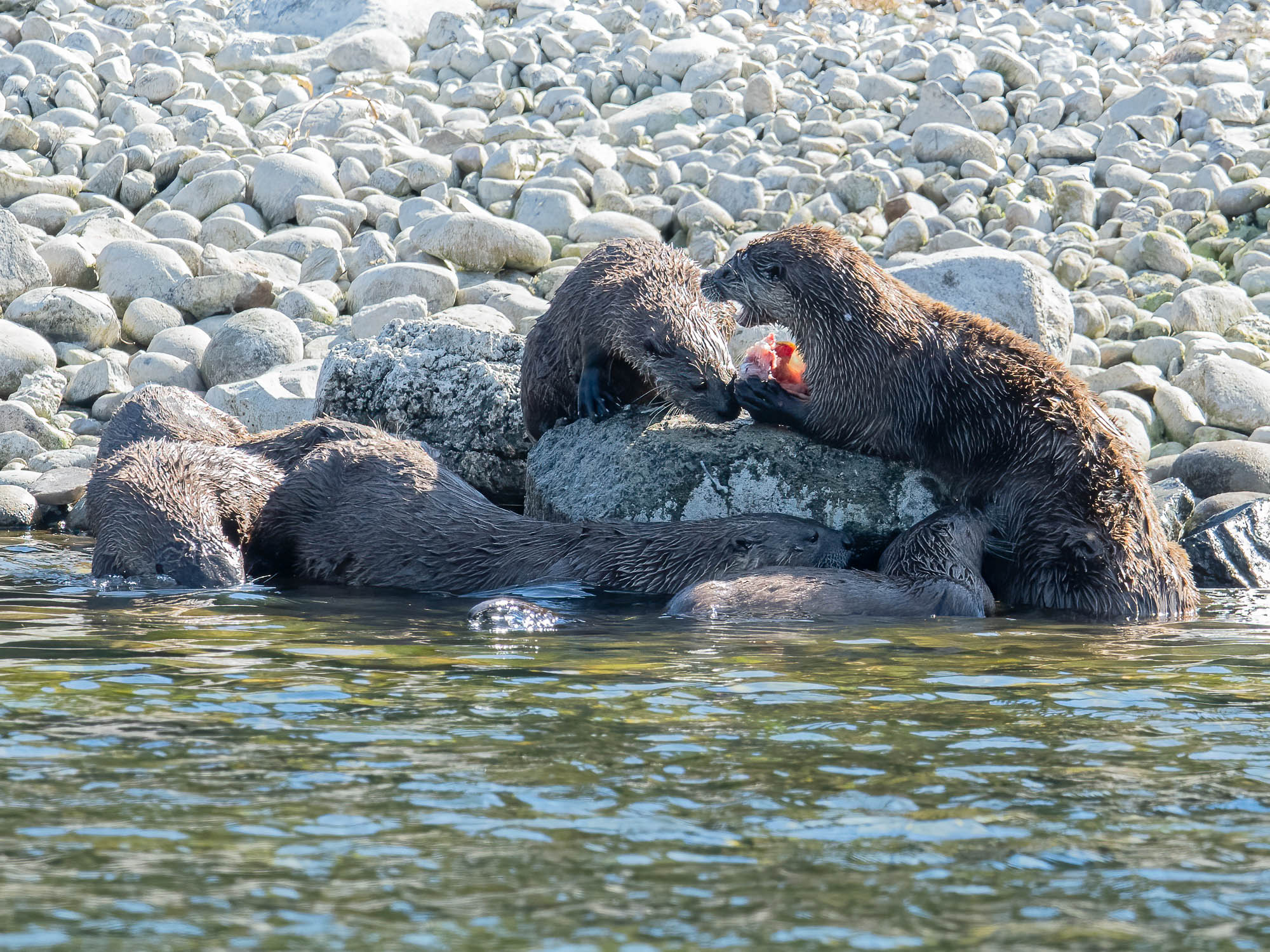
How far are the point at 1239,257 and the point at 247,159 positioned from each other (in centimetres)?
865

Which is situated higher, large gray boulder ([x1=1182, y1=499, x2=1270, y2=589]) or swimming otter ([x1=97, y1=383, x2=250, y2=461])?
swimming otter ([x1=97, y1=383, x2=250, y2=461])

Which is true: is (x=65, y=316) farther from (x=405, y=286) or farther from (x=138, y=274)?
(x=405, y=286)

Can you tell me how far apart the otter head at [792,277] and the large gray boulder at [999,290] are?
1788 millimetres

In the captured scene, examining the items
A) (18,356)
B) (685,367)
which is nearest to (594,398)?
(685,367)

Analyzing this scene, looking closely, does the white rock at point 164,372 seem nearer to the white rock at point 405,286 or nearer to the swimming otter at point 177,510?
the white rock at point 405,286

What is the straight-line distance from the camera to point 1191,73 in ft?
51.4

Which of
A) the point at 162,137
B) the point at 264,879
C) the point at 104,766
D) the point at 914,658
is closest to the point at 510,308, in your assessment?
the point at 162,137

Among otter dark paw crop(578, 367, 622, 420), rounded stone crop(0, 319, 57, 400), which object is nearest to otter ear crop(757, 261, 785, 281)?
otter dark paw crop(578, 367, 622, 420)

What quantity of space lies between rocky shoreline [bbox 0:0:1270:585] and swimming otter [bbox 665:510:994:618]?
1.78 feet

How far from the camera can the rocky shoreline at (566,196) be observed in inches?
346

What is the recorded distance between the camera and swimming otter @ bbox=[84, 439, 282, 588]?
262 inches

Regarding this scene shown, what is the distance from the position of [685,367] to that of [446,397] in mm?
1697

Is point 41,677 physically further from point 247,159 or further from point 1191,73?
point 1191,73

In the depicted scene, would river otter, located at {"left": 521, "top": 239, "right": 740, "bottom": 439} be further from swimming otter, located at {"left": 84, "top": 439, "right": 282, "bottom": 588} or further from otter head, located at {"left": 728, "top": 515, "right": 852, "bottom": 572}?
swimming otter, located at {"left": 84, "top": 439, "right": 282, "bottom": 588}
